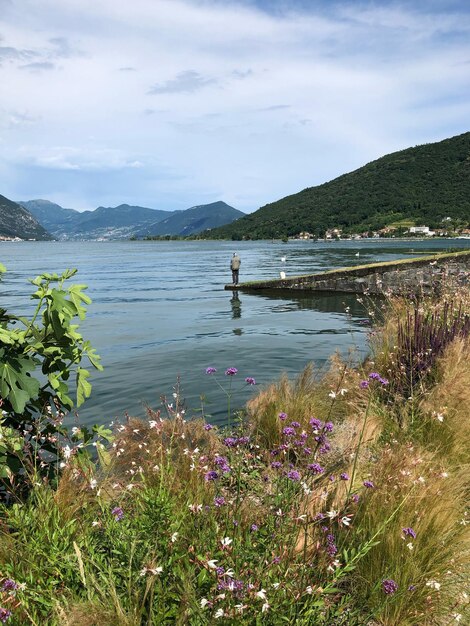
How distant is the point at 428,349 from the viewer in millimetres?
6711

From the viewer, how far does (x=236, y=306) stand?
22.8 meters

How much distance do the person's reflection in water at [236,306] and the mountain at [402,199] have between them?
149352mm

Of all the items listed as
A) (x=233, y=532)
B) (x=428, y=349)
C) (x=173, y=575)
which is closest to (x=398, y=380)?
(x=428, y=349)

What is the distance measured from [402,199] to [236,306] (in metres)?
176

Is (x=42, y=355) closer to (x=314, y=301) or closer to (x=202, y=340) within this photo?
(x=202, y=340)

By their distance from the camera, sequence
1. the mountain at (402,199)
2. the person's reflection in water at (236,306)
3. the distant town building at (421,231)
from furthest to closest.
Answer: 1. the mountain at (402,199)
2. the distant town building at (421,231)
3. the person's reflection in water at (236,306)

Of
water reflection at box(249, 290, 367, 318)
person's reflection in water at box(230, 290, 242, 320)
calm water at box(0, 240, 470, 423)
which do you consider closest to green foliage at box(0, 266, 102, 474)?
calm water at box(0, 240, 470, 423)

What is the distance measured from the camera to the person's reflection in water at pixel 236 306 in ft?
65.9

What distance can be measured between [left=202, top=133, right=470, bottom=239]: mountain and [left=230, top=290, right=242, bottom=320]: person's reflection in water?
490 ft

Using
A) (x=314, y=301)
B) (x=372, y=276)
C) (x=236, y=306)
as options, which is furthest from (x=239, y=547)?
(x=372, y=276)

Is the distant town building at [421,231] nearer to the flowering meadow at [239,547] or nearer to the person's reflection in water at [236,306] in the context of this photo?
the person's reflection in water at [236,306]

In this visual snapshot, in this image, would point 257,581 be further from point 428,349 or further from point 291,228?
point 291,228

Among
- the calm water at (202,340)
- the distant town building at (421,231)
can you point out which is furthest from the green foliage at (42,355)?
the distant town building at (421,231)

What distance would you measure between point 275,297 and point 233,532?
23.0 metres
